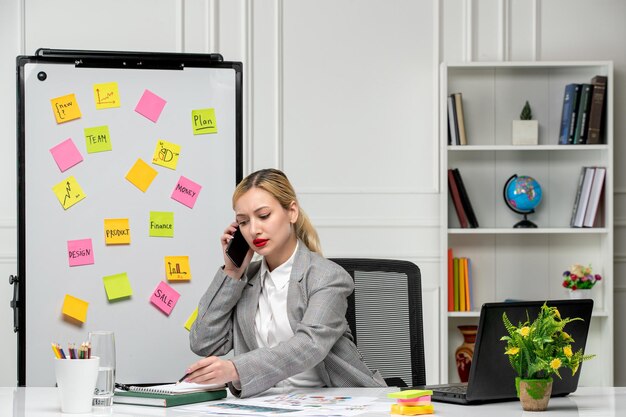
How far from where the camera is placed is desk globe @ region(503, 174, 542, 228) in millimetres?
4125

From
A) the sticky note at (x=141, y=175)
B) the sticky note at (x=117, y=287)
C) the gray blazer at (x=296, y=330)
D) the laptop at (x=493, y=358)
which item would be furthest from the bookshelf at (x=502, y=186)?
the laptop at (x=493, y=358)

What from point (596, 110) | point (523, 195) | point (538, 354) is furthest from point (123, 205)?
point (538, 354)

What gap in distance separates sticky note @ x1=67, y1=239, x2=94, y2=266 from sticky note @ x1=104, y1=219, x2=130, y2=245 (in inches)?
3.1

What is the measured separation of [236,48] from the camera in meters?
4.21

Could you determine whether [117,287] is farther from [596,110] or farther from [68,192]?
[596,110]

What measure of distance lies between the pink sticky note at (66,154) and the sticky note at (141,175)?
214mm

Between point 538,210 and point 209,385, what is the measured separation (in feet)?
8.44

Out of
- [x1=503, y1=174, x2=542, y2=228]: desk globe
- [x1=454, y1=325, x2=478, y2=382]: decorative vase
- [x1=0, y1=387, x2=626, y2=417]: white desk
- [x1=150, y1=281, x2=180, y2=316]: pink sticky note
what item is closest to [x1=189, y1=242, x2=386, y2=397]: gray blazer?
[x1=0, y1=387, x2=626, y2=417]: white desk

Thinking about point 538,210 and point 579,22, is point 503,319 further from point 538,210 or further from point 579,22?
point 579,22

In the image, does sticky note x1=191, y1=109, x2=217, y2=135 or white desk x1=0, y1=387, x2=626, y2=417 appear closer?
white desk x1=0, y1=387, x2=626, y2=417

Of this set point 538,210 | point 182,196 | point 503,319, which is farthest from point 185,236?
point 503,319

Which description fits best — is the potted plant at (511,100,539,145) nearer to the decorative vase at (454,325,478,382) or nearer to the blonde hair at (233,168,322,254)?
the decorative vase at (454,325,478,382)

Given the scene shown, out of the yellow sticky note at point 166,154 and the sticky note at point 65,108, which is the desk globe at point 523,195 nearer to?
the yellow sticky note at point 166,154

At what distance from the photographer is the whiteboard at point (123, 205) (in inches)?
142
